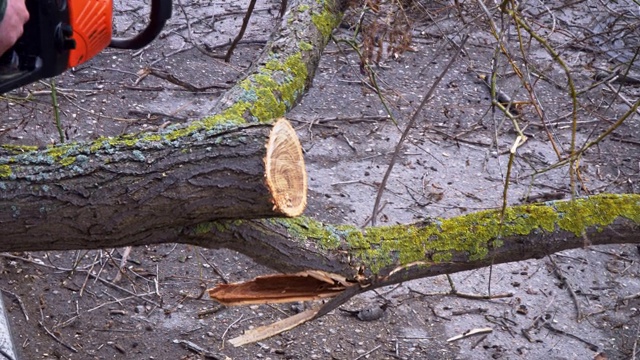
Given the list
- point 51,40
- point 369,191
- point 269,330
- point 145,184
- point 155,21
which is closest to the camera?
point 145,184

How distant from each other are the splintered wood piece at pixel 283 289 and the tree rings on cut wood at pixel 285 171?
0.84ft

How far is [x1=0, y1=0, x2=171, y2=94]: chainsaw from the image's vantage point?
2.49 metres

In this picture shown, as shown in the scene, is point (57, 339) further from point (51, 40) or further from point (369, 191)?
point (369, 191)

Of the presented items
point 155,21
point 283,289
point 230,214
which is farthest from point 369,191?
point 230,214

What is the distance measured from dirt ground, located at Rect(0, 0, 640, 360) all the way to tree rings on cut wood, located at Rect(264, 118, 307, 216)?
85cm

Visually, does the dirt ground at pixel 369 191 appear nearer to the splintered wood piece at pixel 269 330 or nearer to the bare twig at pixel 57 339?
the bare twig at pixel 57 339

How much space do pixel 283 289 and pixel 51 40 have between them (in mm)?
1159

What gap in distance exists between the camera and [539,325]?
3.46 m

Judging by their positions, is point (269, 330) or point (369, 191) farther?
point (369, 191)

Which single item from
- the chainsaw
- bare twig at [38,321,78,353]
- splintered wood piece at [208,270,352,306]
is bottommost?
bare twig at [38,321,78,353]

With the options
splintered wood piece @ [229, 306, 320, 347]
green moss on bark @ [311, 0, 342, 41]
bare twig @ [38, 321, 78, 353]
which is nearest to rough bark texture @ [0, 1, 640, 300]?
splintered wood piece @ [229, 306, 320, 347]

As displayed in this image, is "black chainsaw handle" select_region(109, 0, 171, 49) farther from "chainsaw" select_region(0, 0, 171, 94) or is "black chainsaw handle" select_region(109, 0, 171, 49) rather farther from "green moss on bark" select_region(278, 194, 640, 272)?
"green moss on bark" select_region(278, 194, 640, 272)

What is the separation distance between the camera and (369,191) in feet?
13.7

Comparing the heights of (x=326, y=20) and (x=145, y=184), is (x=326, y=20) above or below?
above
